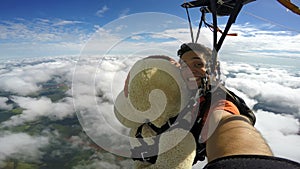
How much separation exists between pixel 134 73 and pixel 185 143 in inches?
27.5

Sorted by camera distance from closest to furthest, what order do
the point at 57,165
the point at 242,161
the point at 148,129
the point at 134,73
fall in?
the point at 242,161, the point at 134,73, the point at 148,129, the point at 57,165

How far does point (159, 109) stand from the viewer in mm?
1585

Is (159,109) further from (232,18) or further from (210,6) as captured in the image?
(210,6)

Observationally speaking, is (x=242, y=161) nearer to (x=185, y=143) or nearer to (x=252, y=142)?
(x=252, y=142)

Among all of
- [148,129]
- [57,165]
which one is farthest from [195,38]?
[57,165]

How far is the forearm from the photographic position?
914 millimetres

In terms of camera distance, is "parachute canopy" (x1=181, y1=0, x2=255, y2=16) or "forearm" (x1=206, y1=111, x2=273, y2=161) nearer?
"forearm" (x1=206, y1=111, x2=273, y2=161)

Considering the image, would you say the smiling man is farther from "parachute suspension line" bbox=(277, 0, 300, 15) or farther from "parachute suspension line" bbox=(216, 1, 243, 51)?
"parachute suspension line" bbox=(277, 0, 300, 15)

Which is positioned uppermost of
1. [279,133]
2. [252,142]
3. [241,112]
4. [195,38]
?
[195,38]

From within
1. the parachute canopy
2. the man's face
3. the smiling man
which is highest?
the parachute canopy

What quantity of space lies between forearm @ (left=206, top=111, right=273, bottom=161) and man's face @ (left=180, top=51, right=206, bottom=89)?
→ 413 mm

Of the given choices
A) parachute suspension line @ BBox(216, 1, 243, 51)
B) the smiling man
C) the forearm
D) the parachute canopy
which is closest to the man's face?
the smiling man

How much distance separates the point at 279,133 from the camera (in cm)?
18600

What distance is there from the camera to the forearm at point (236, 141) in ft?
3.00
